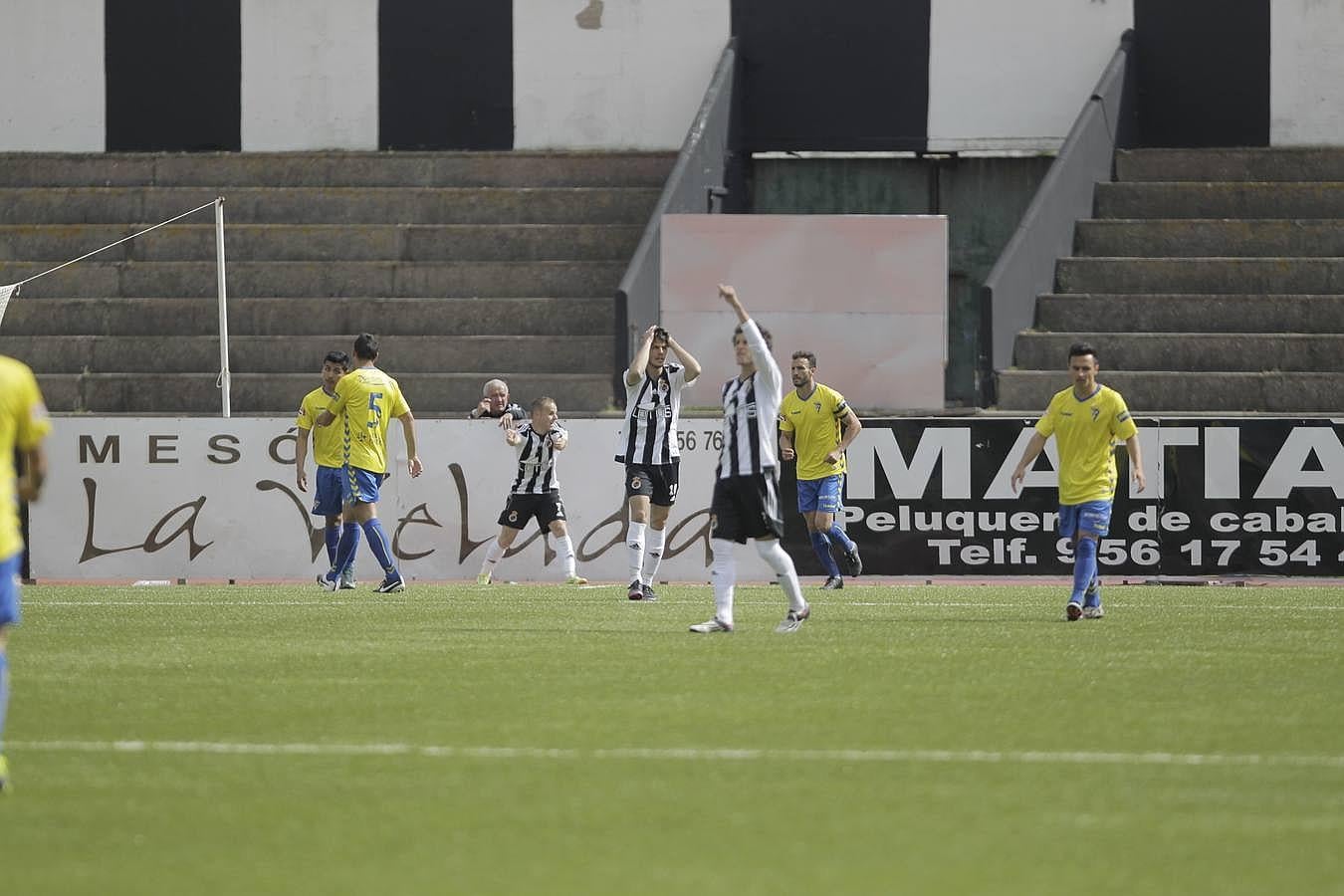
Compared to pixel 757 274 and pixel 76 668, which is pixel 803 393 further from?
pixel 76 668

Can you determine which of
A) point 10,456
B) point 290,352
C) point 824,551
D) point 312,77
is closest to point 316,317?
point 290,352

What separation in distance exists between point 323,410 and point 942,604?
5.81 metres

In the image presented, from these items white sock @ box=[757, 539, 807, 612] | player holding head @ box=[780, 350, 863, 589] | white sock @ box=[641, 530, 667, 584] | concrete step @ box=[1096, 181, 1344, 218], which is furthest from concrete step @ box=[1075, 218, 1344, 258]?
white sock @ box=[757, 539, 807, 612]

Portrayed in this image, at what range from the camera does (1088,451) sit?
14.8 m

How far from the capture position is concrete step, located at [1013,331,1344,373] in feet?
78.1

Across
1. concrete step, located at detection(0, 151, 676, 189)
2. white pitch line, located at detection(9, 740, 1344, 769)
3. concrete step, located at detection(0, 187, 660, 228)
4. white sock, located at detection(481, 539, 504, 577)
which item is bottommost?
white sock, located at detection(481, 539, 504, 577)

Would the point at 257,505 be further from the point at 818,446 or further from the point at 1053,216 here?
the point at 1053,216

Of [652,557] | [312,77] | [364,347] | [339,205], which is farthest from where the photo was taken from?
[312,77]

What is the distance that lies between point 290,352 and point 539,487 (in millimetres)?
7873

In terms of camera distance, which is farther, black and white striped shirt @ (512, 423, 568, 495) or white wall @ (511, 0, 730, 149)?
white wall @ (511, 0, 730, 149)

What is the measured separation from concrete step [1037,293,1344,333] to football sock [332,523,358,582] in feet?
34.6

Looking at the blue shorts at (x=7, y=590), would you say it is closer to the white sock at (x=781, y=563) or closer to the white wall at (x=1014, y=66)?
the white sock at (x=781, y=563)

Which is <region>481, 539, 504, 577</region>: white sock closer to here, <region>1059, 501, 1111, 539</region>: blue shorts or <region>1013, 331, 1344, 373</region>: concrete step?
<region>1059, 501, 1111, 539</region>: blue shorts

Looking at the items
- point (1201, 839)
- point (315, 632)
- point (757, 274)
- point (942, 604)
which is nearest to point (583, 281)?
point (757, 274)
